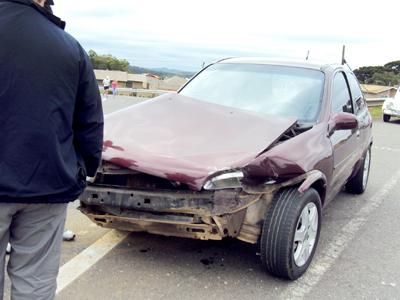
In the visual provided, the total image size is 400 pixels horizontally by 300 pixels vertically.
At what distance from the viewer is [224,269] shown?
3.71 meters

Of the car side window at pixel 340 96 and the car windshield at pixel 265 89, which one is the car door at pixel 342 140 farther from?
the car windshield at pixel 265 89

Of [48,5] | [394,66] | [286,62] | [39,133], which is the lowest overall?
[39,133]

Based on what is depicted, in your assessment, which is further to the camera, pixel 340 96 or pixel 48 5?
pixel 340 96

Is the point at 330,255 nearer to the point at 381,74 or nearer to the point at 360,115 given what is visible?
the point at 360,115

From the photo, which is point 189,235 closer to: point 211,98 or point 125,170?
point 125,170

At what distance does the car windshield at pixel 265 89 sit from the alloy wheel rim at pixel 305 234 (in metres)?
0.90

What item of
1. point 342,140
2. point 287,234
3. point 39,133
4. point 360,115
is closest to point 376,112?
point 360,115

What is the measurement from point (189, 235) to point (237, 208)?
0.44m

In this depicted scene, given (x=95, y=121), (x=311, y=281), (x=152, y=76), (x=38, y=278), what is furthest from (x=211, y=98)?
(x=152, y=76)

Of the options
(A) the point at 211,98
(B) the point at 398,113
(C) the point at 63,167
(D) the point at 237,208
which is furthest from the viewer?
(B) the point at 398,113

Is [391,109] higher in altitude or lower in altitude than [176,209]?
lower

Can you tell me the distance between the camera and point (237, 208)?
3170mm

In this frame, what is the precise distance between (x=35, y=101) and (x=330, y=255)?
3.00 meters

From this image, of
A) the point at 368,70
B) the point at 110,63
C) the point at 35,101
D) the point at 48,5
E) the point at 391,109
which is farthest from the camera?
the point at 110,63
